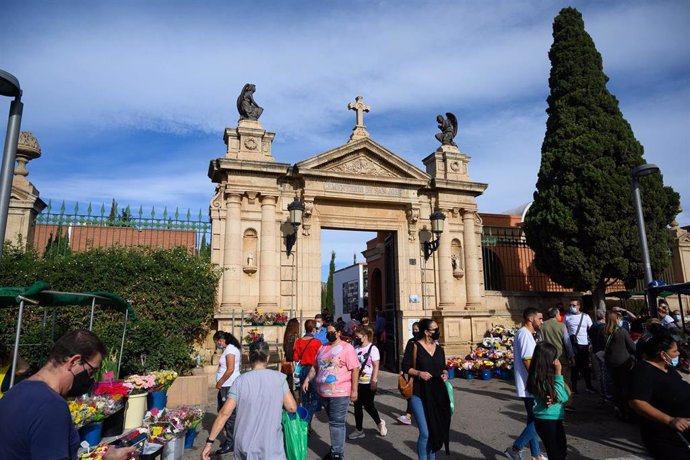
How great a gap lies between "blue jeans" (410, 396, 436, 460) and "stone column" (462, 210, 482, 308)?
30.2 ft

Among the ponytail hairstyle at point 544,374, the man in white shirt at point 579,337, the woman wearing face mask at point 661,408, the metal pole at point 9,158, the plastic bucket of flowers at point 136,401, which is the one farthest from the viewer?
the man in white shirt at point 579,337

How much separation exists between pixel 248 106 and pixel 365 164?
3818 millimetres

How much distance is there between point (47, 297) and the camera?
630cm

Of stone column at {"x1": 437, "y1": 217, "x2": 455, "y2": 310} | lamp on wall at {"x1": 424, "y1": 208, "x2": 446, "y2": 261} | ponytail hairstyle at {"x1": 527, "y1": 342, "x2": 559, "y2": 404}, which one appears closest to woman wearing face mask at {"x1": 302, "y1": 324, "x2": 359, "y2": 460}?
ponytail hairstyle at {"x1": 527, "y1": 342, "x2": 559, "y2": 404}

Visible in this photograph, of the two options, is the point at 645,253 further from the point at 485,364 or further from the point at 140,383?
the point at 140,383

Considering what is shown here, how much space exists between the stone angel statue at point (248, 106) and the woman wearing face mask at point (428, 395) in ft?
30.1

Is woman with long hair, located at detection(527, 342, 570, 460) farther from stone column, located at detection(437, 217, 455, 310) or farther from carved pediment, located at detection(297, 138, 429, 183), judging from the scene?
carved pediment, located at detection(297, 138, 429, 183)

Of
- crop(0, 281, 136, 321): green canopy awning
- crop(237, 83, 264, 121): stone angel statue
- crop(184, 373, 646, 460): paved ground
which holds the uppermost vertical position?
crop(237, 83, 264, 121): stone angel statue

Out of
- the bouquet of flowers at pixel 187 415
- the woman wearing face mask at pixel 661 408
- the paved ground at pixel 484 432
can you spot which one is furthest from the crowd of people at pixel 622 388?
the bouquet of flowers at pixel 187 415

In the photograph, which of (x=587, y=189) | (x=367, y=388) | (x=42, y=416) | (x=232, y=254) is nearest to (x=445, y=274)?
(x=587, y=189)

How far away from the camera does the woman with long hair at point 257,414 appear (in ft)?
11.8

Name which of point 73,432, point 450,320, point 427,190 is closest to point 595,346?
point 450,320

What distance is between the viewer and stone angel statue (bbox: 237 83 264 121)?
1267 cm

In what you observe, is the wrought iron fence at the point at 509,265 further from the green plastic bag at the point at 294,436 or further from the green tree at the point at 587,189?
the green plastic bag at the point at 294,436
